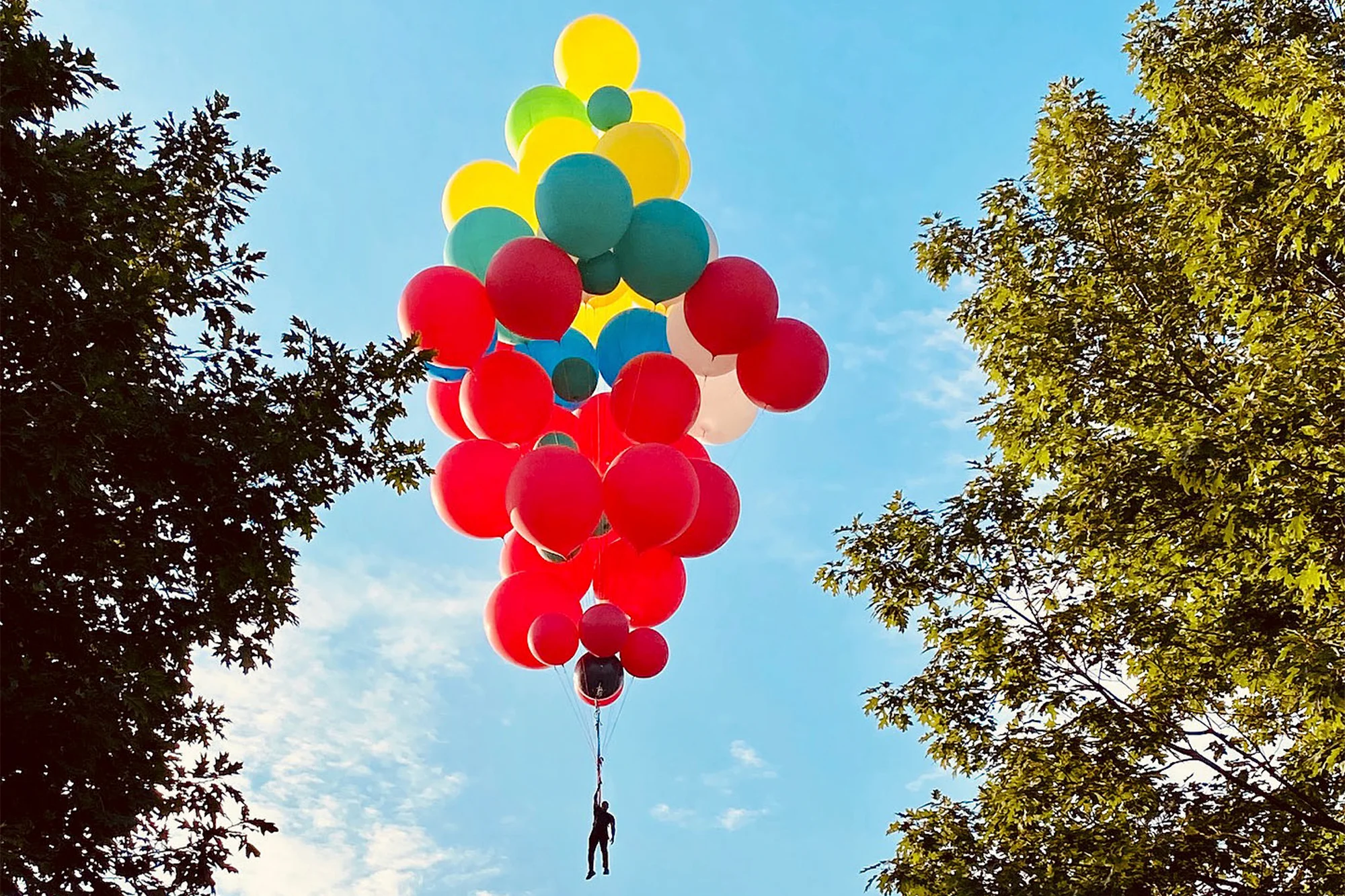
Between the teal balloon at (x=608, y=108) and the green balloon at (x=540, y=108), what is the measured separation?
0.12 meters

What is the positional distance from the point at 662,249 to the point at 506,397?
1391 millimetres

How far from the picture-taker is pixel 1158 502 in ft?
25.9

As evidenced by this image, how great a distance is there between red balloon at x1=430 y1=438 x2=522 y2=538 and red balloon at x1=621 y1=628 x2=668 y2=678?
1.19 metres

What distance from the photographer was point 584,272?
26.1ft

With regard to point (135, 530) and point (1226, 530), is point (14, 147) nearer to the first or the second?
point (135, 530)

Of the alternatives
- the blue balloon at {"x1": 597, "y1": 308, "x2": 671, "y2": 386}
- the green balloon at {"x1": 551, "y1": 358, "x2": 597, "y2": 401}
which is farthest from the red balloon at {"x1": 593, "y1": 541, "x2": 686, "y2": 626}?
the blue balloon at {"x1": 597, "y1": 308, "x2": 671, "y2": 386}

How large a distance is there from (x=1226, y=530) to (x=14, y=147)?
25.0 feet

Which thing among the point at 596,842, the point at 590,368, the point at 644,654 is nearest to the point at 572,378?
the point at 590,368

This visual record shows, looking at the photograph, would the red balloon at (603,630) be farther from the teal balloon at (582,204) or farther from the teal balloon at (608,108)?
the teal balloon at (608,108)

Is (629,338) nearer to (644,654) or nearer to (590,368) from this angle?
(590,368)

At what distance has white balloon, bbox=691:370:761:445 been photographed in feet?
28.9

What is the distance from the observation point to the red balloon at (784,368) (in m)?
8.12

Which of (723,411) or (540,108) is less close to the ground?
(540,108)

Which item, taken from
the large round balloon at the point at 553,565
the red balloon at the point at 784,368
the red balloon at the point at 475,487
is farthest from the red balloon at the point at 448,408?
the red balloon at the point at 784,368
